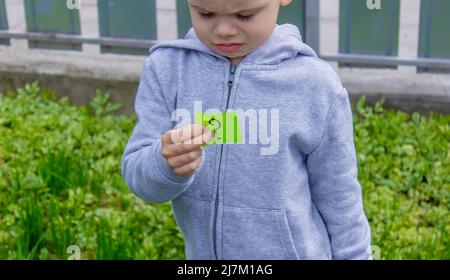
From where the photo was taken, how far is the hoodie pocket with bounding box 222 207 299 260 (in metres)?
1.95

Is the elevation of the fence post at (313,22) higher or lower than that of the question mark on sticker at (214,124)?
higher

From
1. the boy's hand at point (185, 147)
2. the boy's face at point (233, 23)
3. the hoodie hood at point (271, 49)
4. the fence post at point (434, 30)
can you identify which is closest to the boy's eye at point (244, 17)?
the boy's face at point (233, 23)

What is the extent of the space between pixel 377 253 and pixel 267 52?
138cm

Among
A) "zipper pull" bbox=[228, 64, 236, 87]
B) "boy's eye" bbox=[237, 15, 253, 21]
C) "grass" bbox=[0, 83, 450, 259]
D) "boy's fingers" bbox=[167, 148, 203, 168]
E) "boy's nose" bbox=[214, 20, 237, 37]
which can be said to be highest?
"boy's eye" bbox=[237, 15, 253, 21]

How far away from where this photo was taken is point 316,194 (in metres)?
2.02

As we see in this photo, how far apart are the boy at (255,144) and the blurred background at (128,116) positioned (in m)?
1.12

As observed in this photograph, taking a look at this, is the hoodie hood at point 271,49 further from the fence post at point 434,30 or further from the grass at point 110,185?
the fence post at point 434,30

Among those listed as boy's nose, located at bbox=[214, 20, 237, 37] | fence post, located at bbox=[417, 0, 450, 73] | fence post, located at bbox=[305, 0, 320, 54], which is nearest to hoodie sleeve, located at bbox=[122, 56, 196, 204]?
boy's nose, located at bbox=[214, 20, 237, 37]

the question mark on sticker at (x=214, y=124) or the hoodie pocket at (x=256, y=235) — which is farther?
the hoodie pocket at (x=256, y=235)

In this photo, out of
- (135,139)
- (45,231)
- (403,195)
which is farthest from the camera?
(403,195)

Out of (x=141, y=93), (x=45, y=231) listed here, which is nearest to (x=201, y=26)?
(x=141, y=93)

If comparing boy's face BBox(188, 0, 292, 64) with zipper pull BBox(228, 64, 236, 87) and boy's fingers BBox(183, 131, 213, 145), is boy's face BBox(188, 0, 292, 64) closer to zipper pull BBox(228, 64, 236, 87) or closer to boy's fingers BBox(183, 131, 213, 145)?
zipper pull BBox(228, 64, 236, 87)

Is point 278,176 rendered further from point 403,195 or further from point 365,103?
point 365,103

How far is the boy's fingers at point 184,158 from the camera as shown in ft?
5.61
